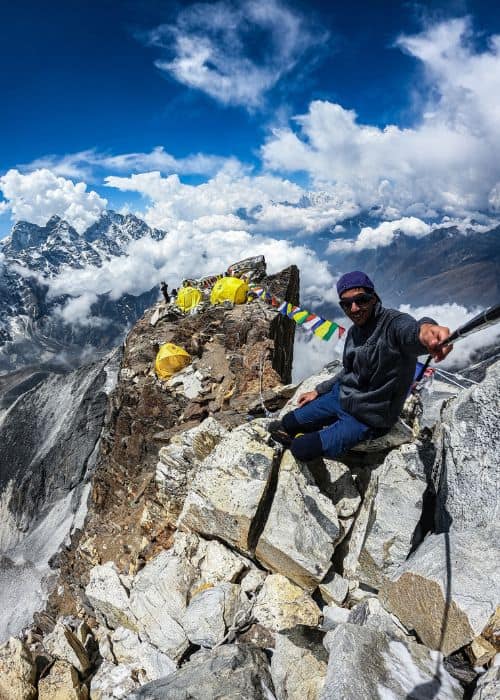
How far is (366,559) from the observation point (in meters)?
5.65

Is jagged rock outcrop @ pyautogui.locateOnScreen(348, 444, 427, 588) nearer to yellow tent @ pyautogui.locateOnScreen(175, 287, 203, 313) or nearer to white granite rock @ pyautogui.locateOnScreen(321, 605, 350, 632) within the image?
white granite rock @ pyautogui.locateOnScreen(321, 605, 350, 632)

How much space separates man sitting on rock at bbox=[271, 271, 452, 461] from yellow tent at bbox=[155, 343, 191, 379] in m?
11.2

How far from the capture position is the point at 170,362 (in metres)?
17.1

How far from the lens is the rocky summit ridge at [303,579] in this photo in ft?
13.7

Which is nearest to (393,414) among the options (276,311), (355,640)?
(355,640)

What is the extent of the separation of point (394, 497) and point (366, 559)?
1.02 m

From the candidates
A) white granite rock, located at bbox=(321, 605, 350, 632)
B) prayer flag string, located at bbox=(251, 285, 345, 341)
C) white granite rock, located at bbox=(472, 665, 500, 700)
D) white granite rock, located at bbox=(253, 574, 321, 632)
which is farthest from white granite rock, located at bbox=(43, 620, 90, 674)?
prayer flag string, located at bbox=(251, 285, 345, 341)

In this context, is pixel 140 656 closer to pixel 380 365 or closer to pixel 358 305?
pixel 380 365

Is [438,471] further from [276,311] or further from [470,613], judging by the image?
[276,311]

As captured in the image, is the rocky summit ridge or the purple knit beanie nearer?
the rocky summit ridge

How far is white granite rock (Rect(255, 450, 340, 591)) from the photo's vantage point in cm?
582

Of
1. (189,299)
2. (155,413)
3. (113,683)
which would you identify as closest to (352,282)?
(113,683)

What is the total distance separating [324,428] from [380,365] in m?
1.62

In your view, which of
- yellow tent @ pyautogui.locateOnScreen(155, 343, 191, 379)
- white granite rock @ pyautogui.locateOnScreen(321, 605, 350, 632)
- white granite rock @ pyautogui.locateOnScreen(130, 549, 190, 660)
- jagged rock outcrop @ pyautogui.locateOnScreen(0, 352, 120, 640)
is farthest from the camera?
jagged rock outcrop @ pyautogui.locateOnScreen(0, 352, 120, 640)
